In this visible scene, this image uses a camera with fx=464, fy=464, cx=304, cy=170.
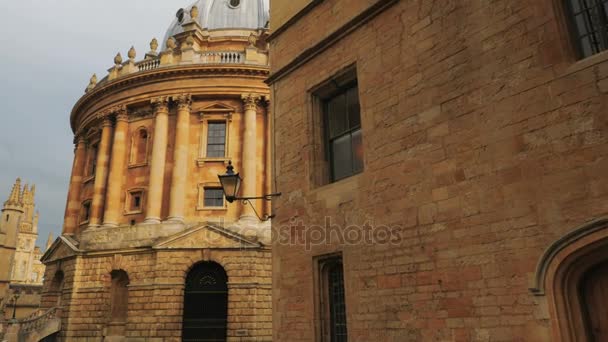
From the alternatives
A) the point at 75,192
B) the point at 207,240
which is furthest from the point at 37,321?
the point at 207,240

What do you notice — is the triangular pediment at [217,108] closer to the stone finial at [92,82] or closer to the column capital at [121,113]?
the column capital at [121,113]

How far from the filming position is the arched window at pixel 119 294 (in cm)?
2189

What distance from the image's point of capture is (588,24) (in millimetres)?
5488

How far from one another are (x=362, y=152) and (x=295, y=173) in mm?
1563

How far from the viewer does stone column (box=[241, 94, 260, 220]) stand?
22683 mm

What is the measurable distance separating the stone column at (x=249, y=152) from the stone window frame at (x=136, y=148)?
17.3ft

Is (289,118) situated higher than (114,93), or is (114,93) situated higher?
(114,93)

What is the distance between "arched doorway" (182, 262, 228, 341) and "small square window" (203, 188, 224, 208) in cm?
311

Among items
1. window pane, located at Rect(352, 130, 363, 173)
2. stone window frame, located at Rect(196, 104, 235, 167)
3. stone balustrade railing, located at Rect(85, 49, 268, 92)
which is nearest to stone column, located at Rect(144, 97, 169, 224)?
stone window frame, located at Rect(196, 104, 235, 167)

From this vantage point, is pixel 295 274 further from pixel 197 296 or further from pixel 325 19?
pixel 197 296

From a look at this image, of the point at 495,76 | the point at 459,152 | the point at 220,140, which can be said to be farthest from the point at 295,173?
the point at 220,140

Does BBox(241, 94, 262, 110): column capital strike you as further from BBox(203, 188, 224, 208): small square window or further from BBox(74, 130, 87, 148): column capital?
Result: BBox(74, 130, 87, 148): column capital

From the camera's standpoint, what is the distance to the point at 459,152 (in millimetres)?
6168

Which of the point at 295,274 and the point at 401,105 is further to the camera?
the point at 295,274
